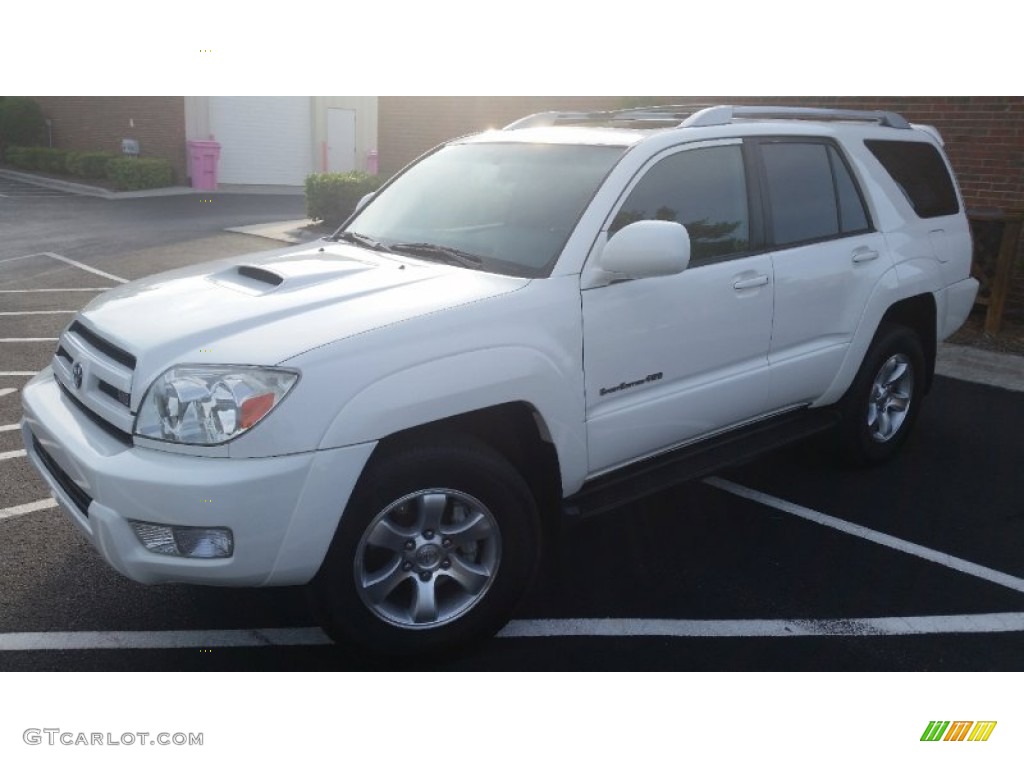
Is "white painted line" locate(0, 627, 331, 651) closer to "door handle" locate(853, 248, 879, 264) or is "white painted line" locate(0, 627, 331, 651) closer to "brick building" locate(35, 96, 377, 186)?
"door handle" locate(853, 248, 879, 264)

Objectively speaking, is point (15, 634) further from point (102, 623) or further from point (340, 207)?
point (340, 207)

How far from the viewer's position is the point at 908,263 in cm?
511

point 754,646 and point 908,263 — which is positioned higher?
point 908,263

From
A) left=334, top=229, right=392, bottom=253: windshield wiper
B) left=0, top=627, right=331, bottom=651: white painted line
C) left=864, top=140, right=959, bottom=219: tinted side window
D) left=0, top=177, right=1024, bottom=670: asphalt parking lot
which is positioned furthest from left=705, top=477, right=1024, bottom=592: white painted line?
left=0, top=627, right=331, bottom=651: white painted line

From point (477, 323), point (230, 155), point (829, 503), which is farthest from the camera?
point (230, 155)

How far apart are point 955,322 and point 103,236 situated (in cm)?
1312

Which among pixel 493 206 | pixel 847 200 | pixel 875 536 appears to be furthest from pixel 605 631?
pixel 847 200

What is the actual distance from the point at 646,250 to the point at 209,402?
164 cm

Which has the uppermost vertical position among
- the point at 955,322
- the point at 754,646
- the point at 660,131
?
the point at 660,131

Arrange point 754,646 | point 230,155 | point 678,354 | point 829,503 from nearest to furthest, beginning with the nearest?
1. point 754,646
2. point 678,354
3. point 829,503
4. point 230,155

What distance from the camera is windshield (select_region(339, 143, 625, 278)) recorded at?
3.73 meters

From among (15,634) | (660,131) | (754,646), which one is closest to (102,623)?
(15,634)

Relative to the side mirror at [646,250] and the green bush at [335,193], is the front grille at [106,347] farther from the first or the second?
the green bush at [335,193]

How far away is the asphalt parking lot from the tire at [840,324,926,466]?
18cm
